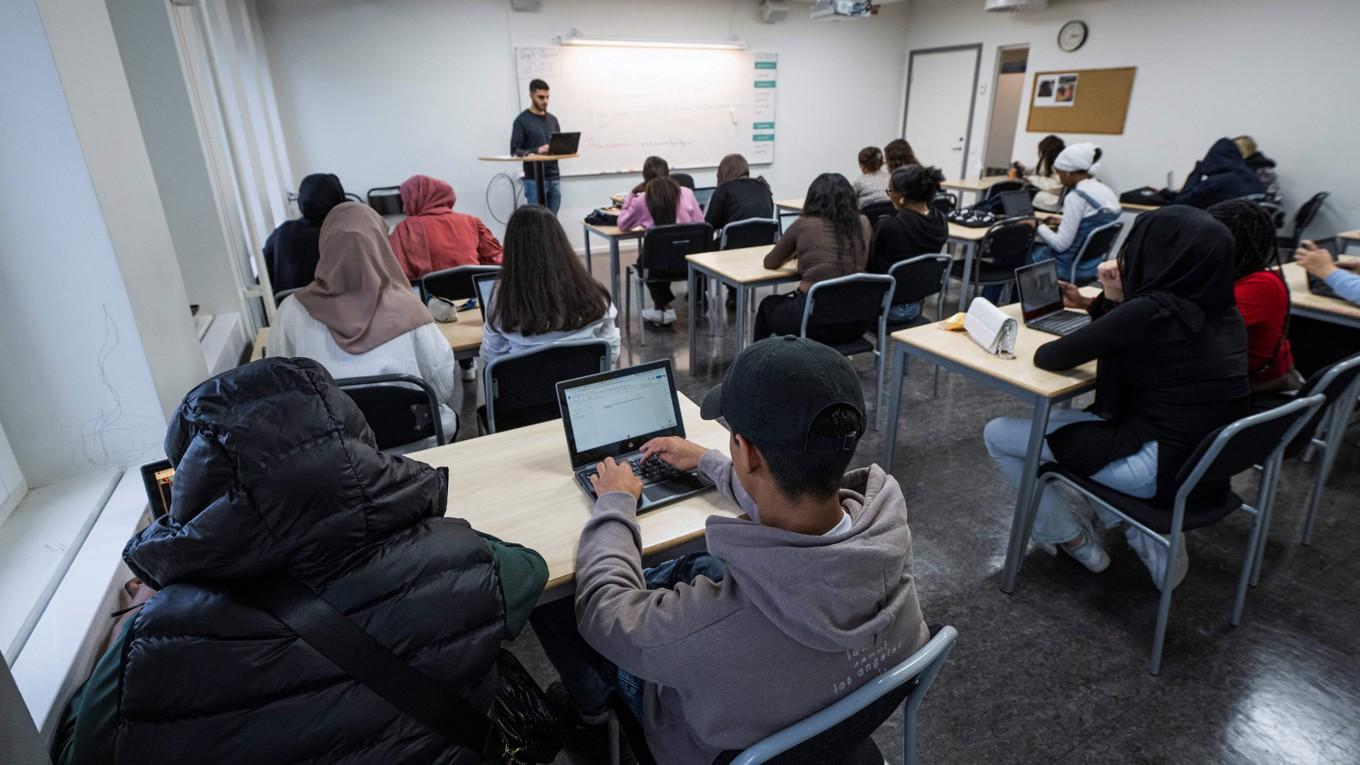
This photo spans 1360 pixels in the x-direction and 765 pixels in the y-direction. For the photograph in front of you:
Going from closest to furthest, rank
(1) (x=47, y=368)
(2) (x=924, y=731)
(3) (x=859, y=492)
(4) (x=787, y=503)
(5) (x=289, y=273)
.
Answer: (4) (x=787, y=503) < (3) (x=859, y=492) < (1) (x=47, y=368) < (2) (x=924, y=731) < (5) (x=289, y=273)

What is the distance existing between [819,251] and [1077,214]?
1.98m

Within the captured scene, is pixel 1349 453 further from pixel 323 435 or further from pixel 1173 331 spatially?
pixel 323 435

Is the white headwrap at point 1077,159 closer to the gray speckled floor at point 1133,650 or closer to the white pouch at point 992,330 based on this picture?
the gray speckled floor at point 1133,650

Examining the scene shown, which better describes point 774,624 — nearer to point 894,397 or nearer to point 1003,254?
point 894,397

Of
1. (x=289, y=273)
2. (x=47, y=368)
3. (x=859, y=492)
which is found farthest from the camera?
(x=289, y=273)

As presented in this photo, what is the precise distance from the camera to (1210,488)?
187 cm

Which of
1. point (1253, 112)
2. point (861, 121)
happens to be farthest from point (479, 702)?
point (861, 121)

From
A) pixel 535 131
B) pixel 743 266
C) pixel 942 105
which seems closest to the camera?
pixel 743 266

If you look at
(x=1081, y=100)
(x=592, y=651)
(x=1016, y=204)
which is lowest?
(x=592, y=651)

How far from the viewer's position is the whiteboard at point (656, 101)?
695cm

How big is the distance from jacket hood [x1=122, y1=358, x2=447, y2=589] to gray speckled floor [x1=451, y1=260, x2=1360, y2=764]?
4.22ft

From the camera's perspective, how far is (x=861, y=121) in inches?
350

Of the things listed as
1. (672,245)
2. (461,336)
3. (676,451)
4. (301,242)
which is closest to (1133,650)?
(676,451)

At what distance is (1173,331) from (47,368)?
2656 mm
